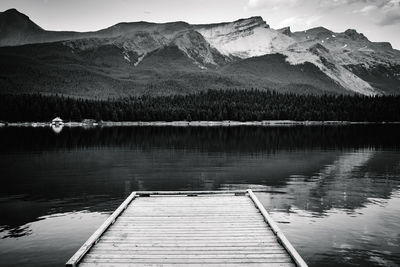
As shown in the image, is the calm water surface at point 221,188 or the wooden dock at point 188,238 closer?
the wooden dock at point 188,238

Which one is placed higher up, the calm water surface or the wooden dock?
the wooden dock

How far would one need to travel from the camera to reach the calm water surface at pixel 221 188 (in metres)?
24.7

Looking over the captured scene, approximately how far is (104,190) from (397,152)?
213 ft

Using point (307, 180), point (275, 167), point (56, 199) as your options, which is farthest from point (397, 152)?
point (56, 199)

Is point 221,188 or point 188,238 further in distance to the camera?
point 221,188

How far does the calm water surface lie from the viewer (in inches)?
973

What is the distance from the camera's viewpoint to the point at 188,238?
68.8 ft

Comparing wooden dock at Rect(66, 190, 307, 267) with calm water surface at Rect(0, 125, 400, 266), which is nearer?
wooden dock at Rect(66, 190, 307, 267)

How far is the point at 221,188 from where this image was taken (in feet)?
140

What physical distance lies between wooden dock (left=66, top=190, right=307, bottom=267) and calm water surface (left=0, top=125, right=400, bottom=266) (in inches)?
126

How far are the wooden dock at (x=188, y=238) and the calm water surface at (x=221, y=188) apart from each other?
3.20 metres

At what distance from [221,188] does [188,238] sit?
22.0 m

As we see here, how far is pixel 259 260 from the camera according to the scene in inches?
708

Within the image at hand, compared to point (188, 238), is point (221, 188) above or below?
below
